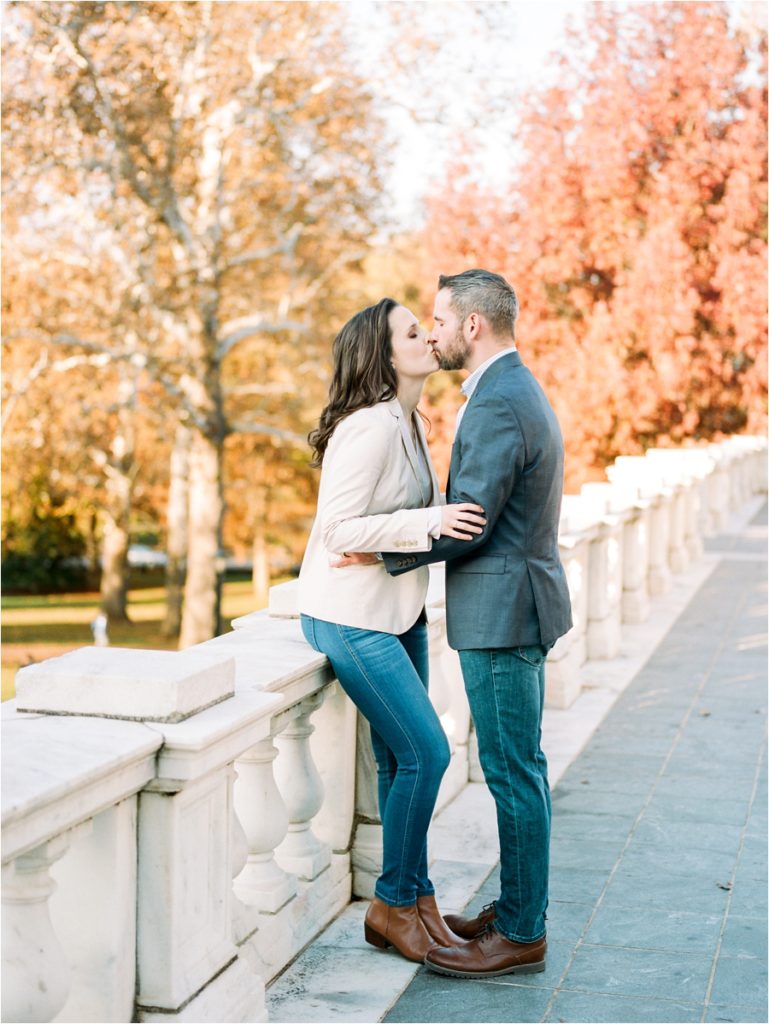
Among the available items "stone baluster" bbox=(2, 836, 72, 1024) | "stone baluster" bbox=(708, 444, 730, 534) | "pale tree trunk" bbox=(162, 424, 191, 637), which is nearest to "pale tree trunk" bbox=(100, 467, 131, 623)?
"pale tree trunk" bbox=(162, 424, 191, 637)

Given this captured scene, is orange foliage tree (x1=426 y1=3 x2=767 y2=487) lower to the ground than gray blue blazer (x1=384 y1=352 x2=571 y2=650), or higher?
higher

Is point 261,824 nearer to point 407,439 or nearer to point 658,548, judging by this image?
point 407,439

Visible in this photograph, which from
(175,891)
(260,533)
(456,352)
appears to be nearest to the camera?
(175,891)

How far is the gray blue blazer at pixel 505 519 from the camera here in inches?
147

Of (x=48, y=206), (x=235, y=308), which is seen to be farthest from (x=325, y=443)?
(x=235, y=308)

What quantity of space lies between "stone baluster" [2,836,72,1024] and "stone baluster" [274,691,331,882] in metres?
1.47

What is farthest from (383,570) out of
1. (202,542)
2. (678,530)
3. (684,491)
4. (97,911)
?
(202,542)

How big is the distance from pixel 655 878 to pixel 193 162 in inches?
706

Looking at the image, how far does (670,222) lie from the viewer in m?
20.3

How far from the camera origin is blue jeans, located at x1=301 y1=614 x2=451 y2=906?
389 centimetres

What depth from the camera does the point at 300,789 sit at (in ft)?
13.5

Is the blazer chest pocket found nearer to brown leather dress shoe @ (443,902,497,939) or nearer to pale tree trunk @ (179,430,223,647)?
brown leather dress shoe @ (443,902,497,939)

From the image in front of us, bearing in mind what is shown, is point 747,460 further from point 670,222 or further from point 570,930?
point 570,930

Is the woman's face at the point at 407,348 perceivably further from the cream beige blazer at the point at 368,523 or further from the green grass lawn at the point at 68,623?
the green grass lawn at the point at 68,623
